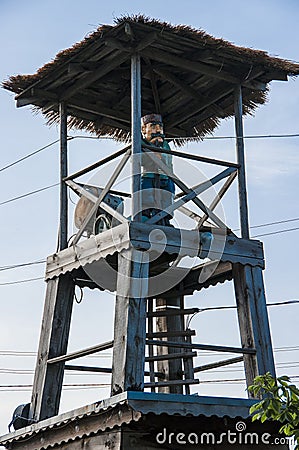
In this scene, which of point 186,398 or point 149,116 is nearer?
point 186,398

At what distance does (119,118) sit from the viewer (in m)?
12.3

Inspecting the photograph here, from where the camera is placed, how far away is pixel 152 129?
11.3 meters

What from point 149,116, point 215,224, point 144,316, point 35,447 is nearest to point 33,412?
point 35,447

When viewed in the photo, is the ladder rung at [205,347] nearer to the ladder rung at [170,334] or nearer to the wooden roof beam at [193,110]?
the ladder rung at [170,334]

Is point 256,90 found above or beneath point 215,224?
above

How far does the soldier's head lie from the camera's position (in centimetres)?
1124

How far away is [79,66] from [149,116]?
105 cm

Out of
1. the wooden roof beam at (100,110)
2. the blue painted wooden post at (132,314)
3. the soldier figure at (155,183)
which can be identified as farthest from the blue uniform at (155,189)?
the wooden roof beam at (100,110)

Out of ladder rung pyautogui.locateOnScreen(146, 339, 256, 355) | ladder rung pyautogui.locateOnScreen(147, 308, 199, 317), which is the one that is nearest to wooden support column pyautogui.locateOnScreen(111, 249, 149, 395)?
ladder rung pyautogui.locateOnScreen(146, 339, 256, 355)

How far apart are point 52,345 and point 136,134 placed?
105 inches

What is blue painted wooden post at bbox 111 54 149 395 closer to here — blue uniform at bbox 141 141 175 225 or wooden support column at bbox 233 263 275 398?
blue uniform at bbox 141 141 175 225

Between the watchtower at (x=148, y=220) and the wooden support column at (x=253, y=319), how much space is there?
13 mm

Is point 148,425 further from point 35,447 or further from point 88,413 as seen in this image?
point 35,447

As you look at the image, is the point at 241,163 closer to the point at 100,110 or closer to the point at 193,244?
the point at 193,244
